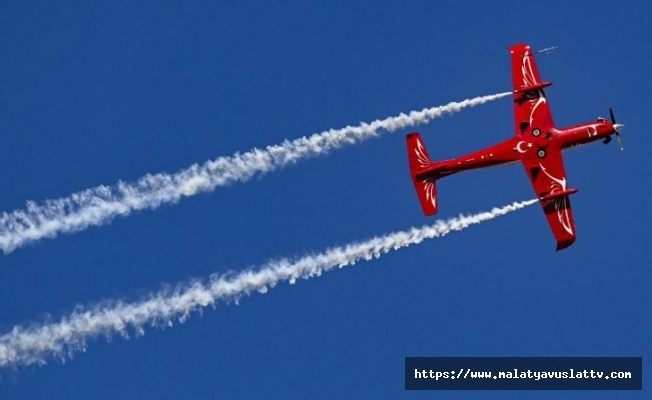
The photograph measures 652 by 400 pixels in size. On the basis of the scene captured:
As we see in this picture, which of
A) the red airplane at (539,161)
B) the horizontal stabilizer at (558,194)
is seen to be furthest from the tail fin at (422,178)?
the horizontal stabilizer at (558,194)

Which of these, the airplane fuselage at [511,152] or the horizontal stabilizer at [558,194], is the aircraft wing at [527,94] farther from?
the horizontal stabilizer at [558,194]

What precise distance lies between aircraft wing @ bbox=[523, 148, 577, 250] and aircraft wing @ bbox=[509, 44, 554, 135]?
5.23 ft

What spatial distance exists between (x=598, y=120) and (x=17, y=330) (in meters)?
29.6

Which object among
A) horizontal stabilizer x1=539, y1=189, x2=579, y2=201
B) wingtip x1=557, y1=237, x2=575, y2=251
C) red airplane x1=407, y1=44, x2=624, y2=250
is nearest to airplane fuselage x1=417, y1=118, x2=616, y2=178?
red airplane x1=407, y1=44, x2=624, y2=250

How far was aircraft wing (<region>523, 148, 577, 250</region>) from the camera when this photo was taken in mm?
72938

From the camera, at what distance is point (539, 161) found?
7338 centimetres

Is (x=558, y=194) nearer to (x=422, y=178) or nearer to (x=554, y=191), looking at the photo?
(x=554, y=191)

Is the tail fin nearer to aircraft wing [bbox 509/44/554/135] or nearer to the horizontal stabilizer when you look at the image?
→ aircraft wing [bbox 509/44/554/135]

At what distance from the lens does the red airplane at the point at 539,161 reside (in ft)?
239

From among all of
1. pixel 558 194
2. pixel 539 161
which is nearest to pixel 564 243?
pixel 558 194

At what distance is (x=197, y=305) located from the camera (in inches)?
2689

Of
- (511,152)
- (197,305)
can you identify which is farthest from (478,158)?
(197,305)

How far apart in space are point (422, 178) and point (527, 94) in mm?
7138

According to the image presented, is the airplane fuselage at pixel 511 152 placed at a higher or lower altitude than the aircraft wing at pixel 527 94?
lower
